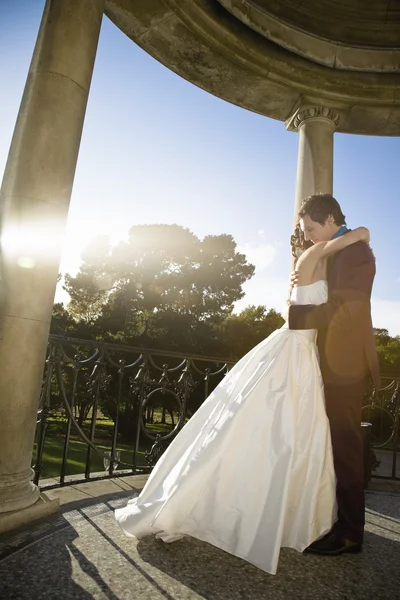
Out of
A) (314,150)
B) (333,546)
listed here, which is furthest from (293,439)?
(314,150)

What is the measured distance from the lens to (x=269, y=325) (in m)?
26.8

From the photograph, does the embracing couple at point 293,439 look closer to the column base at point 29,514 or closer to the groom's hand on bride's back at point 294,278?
the groom's hand on bride's back at point 294,278

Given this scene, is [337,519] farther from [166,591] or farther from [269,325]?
[269,325]

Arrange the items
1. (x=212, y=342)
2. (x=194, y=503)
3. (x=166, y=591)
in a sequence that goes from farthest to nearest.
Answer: (x=212, y=342) → (x=194, y=503) → (x=166, y=591)

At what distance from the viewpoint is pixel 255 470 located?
2.66 metres

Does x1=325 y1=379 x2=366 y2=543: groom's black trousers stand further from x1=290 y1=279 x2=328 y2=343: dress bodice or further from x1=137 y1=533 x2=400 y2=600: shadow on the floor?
x1=290 y1=279 x2=328 y2=343: dress bodice

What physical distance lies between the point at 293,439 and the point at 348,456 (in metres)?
0.53

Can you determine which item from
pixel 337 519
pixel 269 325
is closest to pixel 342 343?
pixel 337 519

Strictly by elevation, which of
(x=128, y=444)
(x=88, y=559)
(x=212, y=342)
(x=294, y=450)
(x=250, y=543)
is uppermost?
(x=212, y=342)

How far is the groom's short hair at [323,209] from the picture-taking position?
333 cm

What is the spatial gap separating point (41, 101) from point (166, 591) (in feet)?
12.8

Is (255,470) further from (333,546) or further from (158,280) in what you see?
(158,280)

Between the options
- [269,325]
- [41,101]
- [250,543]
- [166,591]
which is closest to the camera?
[166,591]

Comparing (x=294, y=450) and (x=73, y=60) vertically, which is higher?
(x=73, y=60)
